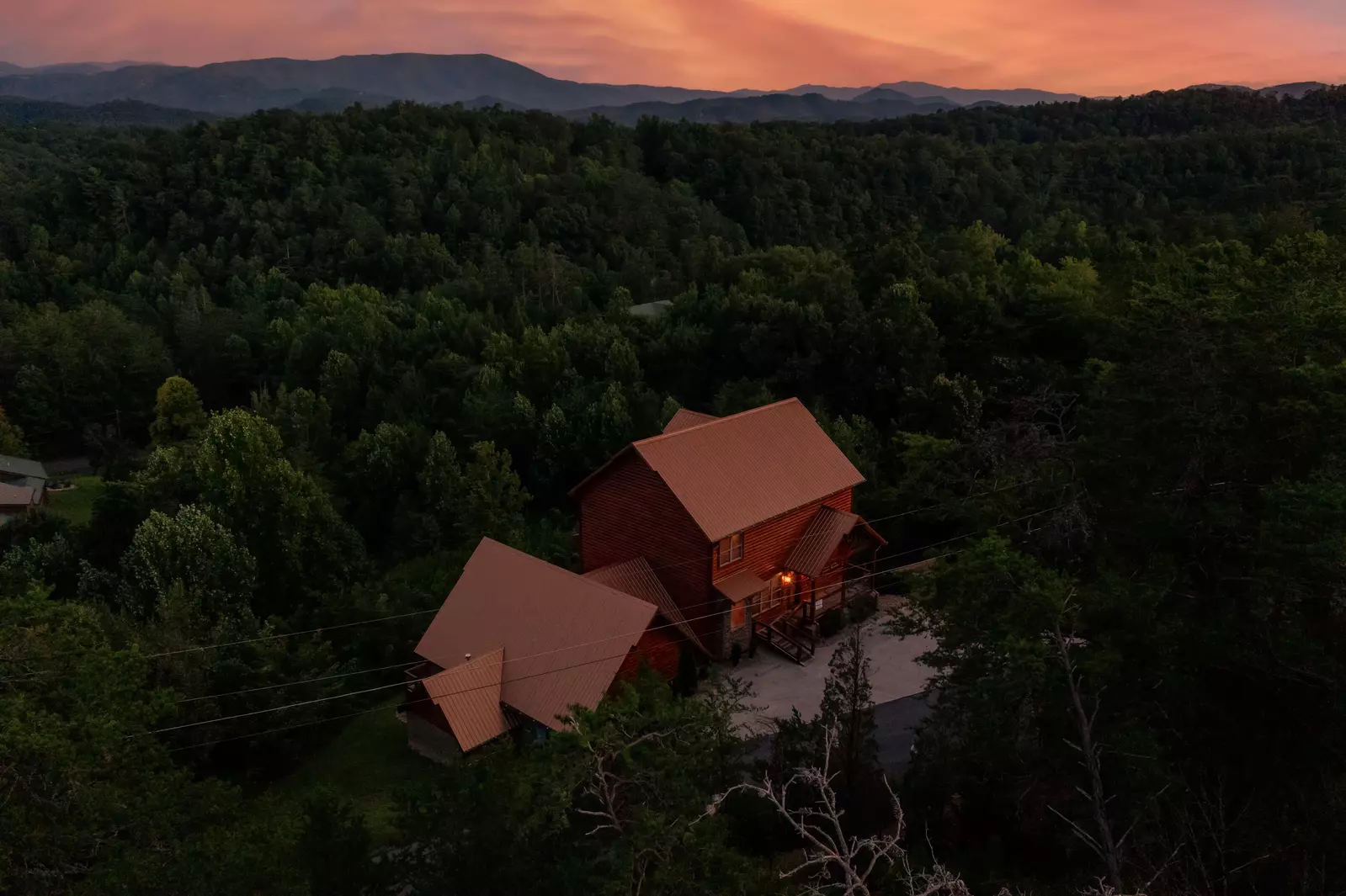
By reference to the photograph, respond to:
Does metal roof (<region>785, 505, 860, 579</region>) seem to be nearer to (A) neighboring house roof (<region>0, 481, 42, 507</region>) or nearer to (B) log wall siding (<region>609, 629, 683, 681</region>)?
(B) log wall siding (<region>609, 629, 683, 681</region>)

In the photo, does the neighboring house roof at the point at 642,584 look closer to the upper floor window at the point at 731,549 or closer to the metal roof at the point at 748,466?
the upper floor window at the point at 731,549

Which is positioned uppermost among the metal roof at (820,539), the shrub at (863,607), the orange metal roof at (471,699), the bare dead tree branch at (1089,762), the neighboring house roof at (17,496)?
the bare dead tree branch at (1089,762)

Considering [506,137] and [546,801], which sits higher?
[506,137]

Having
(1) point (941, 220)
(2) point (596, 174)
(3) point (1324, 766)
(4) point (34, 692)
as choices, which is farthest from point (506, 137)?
(3) point (1324, 766)

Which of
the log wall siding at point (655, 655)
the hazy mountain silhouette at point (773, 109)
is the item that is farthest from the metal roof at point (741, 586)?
the hazy mountain silhouette at point (773, 109)

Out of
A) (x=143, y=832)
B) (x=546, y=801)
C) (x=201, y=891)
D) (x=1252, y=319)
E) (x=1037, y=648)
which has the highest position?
(x=1252, y=319)

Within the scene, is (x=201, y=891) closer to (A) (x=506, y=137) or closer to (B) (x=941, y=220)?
(B) (x=941, y=220)

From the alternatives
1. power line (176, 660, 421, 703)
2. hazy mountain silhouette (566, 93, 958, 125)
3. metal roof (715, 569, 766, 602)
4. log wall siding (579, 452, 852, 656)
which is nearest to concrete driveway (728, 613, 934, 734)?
log wall siding (579, 452, 852, 656)
